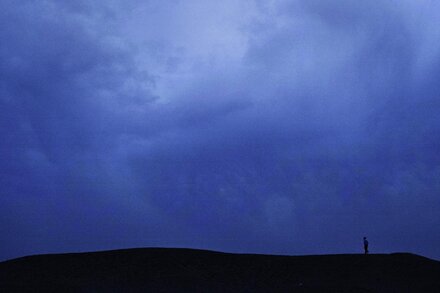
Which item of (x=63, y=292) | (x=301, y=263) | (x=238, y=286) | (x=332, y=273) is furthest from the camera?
(x=301, y=263)

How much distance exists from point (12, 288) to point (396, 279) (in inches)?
995

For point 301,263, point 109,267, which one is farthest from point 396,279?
point 109,267

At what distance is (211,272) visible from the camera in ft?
115

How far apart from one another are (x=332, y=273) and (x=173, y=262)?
11831 millimetres

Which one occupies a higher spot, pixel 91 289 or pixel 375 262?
pixel 375 262

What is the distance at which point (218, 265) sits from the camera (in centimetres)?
3662

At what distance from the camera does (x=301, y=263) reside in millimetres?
37188

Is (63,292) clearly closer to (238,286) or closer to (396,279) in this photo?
(238,286)

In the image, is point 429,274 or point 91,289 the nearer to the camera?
point 91,289

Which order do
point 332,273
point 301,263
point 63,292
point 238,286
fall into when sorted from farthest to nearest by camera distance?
point 301,263, point 332,273, point 238,286, point 63,292

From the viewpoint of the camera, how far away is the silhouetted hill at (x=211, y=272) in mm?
31438

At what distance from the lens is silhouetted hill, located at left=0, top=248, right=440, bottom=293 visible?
31438mm

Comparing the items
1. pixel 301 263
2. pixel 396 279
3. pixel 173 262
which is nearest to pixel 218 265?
pixel 173 262

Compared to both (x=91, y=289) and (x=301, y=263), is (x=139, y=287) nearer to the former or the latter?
(x=91, y=289)
